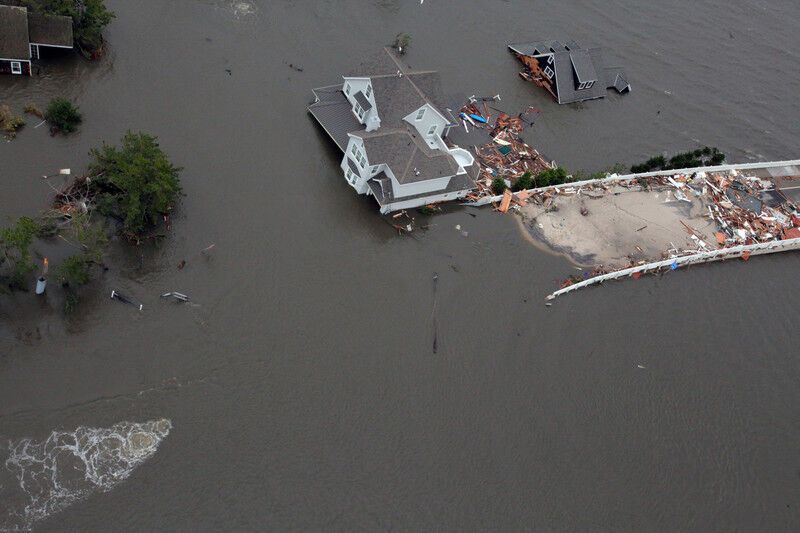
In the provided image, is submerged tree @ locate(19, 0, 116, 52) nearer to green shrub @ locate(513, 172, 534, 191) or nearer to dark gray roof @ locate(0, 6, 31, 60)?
dark gray roof @ locate(0, 6, 31, 60)

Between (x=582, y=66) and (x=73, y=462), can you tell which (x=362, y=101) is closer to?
(x=582, y=66)

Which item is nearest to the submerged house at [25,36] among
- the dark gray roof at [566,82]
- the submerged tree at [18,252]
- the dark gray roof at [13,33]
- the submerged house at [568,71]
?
the dark gray roof at [13,33]

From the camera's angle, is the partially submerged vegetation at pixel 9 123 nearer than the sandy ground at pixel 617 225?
Yes

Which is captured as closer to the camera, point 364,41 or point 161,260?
point 161,260

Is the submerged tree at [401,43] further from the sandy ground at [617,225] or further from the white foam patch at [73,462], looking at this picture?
the white foam patch at [73,462]

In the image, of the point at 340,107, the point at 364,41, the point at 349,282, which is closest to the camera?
the point at 349,282

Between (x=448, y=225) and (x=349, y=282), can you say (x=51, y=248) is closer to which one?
(x=349, y=282)

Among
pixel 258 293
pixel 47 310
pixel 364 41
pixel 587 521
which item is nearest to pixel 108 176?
pixel 47 310
